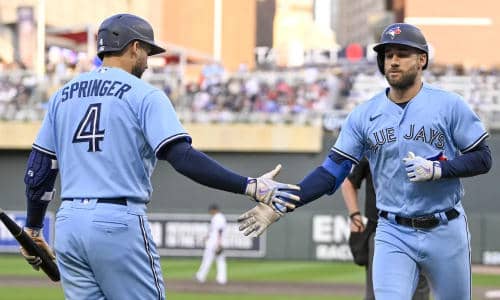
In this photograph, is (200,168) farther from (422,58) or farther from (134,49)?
(422,58)

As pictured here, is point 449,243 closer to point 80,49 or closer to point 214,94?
point 214,94

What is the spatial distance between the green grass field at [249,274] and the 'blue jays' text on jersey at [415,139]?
8900 mm

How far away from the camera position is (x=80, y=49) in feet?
130

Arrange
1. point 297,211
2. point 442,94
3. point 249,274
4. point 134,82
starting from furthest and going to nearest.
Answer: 1. point 297,211
2. point 249,274
3. point 442,94
4. point 134,82

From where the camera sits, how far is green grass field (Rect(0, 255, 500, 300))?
15797 millimetres

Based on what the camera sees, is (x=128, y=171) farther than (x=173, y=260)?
No

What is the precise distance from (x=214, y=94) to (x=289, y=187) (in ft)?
78.2

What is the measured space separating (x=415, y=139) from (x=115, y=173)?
6.58ft

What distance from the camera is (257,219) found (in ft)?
20.2

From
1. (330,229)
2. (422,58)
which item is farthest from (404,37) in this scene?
(330,229)

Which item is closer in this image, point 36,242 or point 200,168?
point 200,168

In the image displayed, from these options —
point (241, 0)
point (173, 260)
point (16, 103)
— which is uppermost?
point (241, 0)

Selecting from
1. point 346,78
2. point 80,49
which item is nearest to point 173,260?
point 346,78

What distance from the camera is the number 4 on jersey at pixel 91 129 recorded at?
17.7 ft
